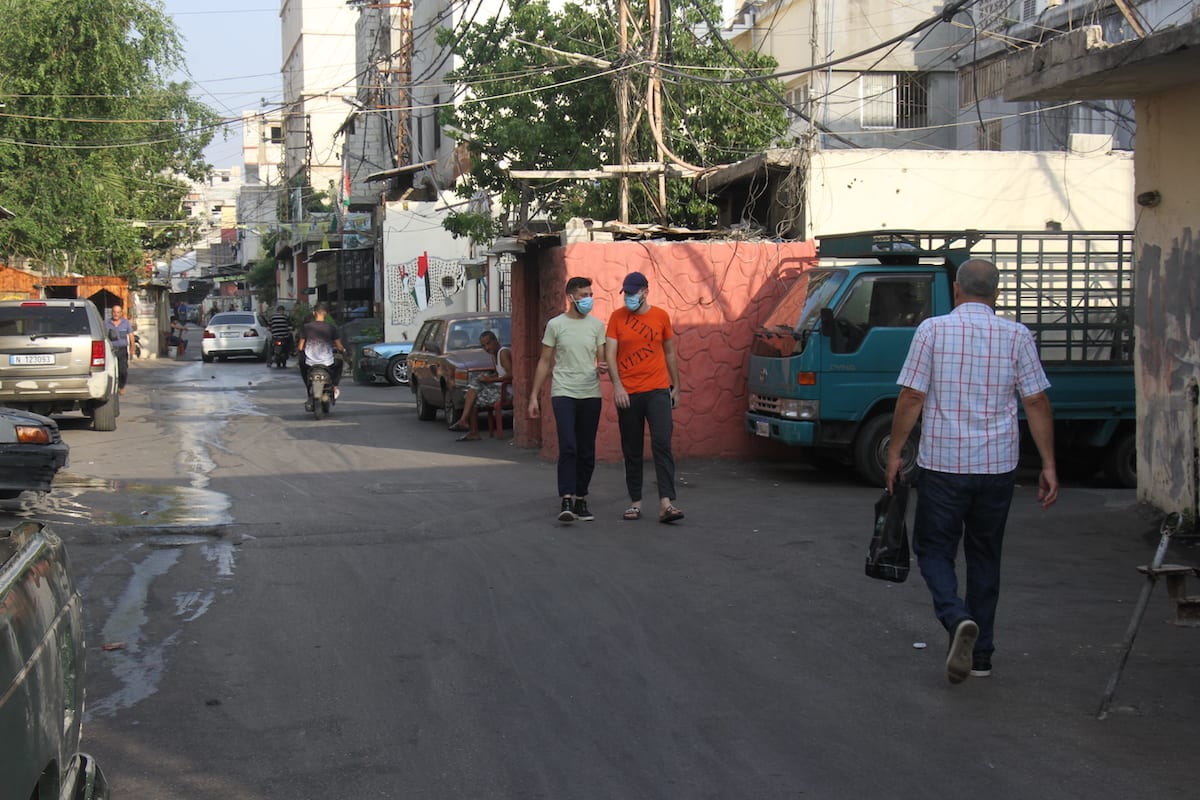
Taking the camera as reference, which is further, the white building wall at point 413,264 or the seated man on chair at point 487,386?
the white building wall at point 413,264

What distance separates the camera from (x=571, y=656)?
6.12 metres

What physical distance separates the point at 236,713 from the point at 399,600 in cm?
209

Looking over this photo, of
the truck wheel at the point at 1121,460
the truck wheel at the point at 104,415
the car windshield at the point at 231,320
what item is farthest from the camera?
the car windshield at the point at 231,320

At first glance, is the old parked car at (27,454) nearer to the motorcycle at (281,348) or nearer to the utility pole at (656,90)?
the utility pole at (656,90)

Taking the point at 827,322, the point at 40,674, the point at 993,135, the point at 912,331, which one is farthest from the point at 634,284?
the point at 993,135

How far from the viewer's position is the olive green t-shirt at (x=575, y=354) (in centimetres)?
991

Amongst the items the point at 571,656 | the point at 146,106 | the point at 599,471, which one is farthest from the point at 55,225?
the point at 571,656

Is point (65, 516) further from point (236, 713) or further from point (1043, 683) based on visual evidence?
point (1043, 683)

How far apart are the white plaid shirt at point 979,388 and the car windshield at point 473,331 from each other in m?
13.1

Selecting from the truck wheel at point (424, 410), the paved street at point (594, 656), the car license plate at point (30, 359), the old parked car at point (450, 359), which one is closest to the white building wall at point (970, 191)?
the old parked car at point (450, 359)

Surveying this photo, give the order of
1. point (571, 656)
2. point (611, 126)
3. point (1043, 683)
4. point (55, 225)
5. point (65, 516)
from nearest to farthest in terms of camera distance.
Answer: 1. point (1043, 683)
2. point (571, 656)
3. point (65, 516)
4. point (611, 126)
5. point (55, 225)

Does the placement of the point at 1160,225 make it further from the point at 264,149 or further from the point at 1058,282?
the point at 264,149

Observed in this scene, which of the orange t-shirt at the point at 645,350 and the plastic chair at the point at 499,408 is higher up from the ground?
the orange t-shirt at the point at 645,350

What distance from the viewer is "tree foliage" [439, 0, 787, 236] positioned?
21.2 metres
